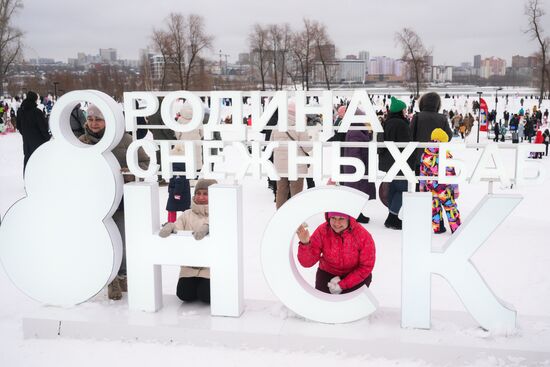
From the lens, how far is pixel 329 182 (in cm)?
514

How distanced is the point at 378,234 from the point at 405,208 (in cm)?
292

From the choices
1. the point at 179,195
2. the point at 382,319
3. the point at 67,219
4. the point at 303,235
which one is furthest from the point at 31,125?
the point at 382,319

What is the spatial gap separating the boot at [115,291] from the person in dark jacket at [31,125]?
5.54m

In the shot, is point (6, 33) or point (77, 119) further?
point (6, 33)

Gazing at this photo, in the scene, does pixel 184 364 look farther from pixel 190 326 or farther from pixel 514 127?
pixel 514 127

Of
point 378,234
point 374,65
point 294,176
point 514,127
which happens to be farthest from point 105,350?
point 374,65

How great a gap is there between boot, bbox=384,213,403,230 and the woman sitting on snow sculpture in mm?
3144

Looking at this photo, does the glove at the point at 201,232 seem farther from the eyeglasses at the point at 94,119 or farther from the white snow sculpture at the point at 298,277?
the eyeglasses at the point at 94,119

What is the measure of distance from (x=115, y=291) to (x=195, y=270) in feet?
2.08

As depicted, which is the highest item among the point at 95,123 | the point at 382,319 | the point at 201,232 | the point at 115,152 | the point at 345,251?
the point at 95,123

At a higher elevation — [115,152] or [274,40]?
[274,40]

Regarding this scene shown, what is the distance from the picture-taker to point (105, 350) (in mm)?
3404

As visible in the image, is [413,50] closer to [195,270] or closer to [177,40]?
[177,40]

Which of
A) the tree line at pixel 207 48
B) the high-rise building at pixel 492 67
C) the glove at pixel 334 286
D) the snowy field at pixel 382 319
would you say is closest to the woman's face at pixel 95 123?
the snowy field at pixel 382 319
